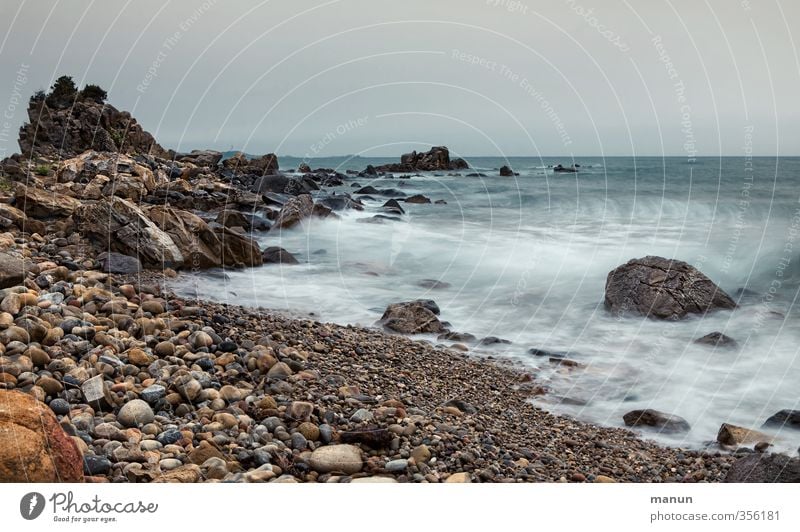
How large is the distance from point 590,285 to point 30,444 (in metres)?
7.32

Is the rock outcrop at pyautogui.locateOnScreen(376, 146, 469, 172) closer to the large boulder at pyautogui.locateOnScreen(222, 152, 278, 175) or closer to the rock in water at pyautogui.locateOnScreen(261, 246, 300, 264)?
the large boulder at pyautogui.locateOnScreen(222, 152, 278, 175)

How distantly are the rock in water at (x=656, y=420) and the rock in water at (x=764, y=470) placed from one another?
0.78 metres

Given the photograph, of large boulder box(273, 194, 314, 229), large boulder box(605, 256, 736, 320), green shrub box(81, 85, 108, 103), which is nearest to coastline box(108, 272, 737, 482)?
large boulder box(605, 256, 736, 320)

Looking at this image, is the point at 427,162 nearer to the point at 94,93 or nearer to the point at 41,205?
the point at 94,93

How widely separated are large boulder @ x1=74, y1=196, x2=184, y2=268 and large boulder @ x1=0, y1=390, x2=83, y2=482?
3.98 m

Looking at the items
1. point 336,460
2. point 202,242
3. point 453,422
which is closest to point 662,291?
point 453,422

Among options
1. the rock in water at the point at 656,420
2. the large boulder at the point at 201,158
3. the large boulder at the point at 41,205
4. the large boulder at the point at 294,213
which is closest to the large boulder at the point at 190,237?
the large boulder at the point at 41,205

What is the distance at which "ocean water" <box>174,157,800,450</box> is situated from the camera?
17.5ft

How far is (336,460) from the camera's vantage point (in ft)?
11.3

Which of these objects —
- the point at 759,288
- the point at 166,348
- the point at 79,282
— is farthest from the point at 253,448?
the point at 759,288

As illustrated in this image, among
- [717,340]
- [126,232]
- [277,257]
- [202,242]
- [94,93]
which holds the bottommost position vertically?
[717,340]

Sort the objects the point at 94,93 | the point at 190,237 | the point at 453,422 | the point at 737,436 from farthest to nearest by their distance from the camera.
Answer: the point at 94,93 < the point at 190,237 < the point at 737,436 < the point at 453,422

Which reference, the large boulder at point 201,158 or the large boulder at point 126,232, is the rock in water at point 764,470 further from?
the large boulder at point 201,158

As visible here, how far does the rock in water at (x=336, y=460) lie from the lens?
341cm
